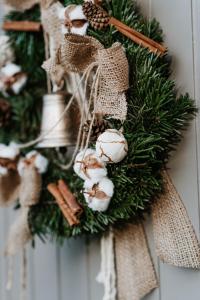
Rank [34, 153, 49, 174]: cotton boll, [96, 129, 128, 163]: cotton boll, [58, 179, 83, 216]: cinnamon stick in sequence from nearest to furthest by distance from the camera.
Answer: [96, 129, 128, 163]: cotton boll, [58, 179, 83, 216]: cinnamon stick, [34, 153, 49, 174]: cotton boll

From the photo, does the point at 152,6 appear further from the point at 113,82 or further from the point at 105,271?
the point at 105,271

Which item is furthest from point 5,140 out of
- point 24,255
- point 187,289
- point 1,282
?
point 187,289

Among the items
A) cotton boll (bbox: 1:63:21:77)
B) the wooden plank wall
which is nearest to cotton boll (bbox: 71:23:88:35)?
the wooden plank wall

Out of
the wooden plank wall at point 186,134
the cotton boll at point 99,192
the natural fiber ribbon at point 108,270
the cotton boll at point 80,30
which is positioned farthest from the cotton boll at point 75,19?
the natural fiber ribbon at point 108,270

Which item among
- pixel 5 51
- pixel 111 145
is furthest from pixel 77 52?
pixel 5 51

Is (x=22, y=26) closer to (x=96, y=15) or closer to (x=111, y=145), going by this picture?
(x=96, y=15)

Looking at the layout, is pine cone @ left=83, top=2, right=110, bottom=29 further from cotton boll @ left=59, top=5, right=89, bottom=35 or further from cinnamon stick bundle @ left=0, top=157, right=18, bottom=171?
cinnamon stick bundle @ left=0, top=157, right=18, bottom=171

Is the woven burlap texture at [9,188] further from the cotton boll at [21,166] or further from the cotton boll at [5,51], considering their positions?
the cotton boll at [5,51]
